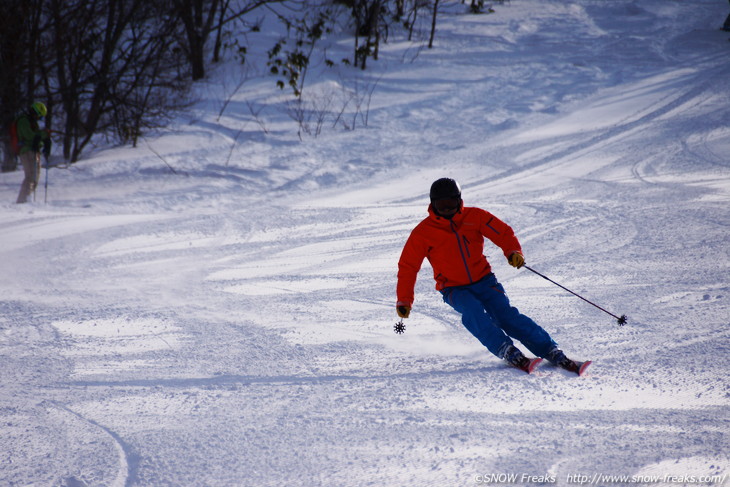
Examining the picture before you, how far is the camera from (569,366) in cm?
383

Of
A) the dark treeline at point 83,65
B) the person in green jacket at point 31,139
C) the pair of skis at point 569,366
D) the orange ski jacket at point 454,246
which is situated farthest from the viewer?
the dark treeline at point 83,65

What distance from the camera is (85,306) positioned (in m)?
5.30

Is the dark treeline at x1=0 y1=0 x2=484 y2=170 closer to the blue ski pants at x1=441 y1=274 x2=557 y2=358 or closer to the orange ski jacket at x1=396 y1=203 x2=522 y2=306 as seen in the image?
the orange ski jacket at x1=396 y1=203 x2=522 y2=306

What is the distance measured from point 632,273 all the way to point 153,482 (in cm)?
464

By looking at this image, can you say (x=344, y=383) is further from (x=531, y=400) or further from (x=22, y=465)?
(x=22, y=465)

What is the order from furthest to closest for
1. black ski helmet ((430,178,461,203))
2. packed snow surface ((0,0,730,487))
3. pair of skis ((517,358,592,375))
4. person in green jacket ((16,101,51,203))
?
person in green jacket ((16,101,51,203))
black ski helmet ((430,178,461,203))
pair of skis ((517,358,592,375))
packed snow surface ((0,0,730,487))

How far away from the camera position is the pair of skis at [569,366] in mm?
3805

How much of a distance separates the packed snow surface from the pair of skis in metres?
0.06

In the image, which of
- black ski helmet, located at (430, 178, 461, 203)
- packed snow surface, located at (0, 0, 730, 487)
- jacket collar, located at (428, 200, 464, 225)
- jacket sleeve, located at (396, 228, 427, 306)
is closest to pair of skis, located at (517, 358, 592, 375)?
packed snow surface, located at (0, 0, 730, 487)

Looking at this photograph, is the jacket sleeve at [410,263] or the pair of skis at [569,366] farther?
the jacket sleeve at [410,263]

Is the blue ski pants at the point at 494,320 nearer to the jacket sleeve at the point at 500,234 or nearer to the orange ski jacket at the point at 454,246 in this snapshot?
the orange ski jacket at the point at 454,246

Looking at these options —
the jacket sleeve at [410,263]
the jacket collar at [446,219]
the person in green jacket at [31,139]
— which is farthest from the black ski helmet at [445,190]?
the person in green jacket at [31,139]

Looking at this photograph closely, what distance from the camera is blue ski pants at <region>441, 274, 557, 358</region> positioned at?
396 centimetres

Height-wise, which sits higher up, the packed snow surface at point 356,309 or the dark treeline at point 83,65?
the dark treeline at point 83,65
